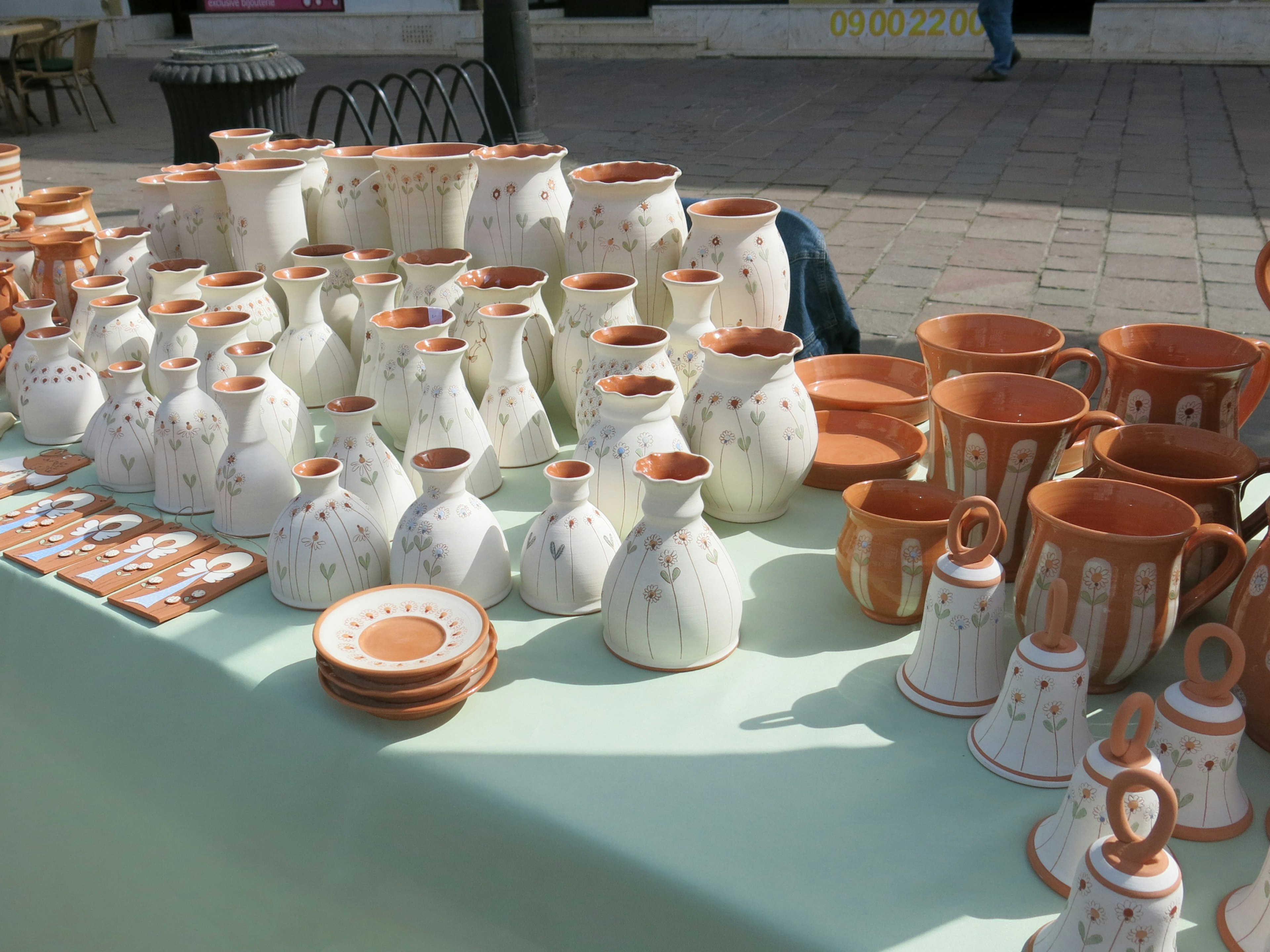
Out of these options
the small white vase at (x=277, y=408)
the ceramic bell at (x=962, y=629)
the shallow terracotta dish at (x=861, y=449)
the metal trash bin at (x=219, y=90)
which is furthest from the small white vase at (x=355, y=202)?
the metal trash bin at (x=219, y=90)

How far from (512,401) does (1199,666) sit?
990mm

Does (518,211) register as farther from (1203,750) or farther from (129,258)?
(1203,750)

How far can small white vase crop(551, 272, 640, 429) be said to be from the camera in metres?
1.56

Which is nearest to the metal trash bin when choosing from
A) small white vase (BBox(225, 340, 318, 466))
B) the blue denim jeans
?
small white vase (BBox(225, 340, 318, 466))

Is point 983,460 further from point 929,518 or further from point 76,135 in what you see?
point 76,135

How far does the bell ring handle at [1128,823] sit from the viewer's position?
702 mm

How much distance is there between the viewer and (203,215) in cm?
200

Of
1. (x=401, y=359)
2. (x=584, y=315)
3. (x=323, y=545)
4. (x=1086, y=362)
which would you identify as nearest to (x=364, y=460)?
(x=323, y=545)

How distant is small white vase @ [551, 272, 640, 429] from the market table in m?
0.31

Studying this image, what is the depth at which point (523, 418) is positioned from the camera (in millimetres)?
1600

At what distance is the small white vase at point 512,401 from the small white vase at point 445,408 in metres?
0.07

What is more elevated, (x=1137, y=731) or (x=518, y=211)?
(x=518, y=211)

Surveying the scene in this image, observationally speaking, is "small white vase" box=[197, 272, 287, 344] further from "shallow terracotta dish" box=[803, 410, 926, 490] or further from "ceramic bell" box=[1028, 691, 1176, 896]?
"ceramic bell" box=[1028, 691, 1176, 896]

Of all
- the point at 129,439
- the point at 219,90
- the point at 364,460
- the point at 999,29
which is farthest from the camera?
the point at 999,29
